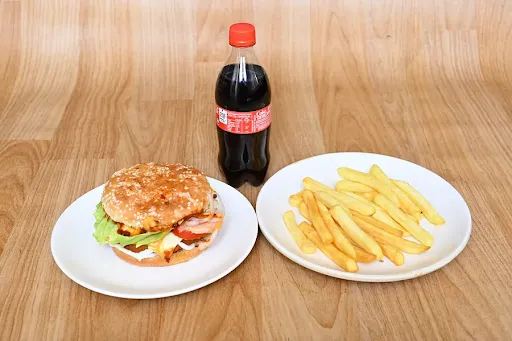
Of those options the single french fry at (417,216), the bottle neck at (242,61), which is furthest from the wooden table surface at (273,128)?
the bottle neck at (242,61)

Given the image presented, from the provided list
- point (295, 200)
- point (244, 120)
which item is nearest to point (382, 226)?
point (295, 200)

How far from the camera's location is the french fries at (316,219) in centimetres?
170

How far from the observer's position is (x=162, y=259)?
5.47 feet

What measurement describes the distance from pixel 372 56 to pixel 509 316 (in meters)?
1.51

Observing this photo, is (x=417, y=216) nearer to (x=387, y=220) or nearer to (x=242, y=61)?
(x=387, y=220)

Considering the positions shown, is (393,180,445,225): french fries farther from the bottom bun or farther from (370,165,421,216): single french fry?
the bottom bun

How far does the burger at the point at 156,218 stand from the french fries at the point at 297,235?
191mm

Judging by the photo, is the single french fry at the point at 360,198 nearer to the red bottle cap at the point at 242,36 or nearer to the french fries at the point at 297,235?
the french fries at the point at 297,235

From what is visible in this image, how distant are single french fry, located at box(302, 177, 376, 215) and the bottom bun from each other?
42cm

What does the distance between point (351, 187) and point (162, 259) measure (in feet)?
2.04

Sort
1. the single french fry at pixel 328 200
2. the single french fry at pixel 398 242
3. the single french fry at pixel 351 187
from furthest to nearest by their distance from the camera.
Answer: the single french fry at pixel 351 187, the single french fry at pixel 328 200, the single french fry at pixel 398 242

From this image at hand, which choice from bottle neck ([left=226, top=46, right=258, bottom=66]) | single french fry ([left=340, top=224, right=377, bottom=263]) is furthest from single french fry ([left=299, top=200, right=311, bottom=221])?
bottle neck ([left=226, top=46, right=258, bottom=66])

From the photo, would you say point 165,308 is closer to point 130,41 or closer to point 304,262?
point 304,262

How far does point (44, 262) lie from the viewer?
1756 mm
